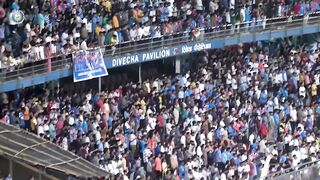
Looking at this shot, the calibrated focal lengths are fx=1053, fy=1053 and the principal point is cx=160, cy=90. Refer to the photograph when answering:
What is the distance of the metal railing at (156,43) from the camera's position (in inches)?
1008

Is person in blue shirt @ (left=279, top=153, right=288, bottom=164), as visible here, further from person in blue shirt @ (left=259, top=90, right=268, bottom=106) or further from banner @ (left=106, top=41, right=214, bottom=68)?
banner @ (left=106, top=41, right=214, bottom=68)

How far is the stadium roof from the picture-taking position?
20.7 metres

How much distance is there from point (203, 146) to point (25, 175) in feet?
20.8

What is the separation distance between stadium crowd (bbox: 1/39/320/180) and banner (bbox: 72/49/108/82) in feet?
1.75

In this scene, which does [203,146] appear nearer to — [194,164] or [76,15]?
[194,164]

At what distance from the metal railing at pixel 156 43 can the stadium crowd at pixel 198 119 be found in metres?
0.69

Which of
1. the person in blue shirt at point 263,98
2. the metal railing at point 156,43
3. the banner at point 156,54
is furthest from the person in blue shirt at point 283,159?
the metal railing at point 156,43

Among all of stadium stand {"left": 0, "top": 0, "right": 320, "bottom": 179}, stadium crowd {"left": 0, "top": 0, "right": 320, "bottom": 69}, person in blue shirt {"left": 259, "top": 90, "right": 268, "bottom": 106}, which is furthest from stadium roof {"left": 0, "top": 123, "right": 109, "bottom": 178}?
person in blue shirt {"left": 259, "top": 90, "right": 268, "bottom": 106}

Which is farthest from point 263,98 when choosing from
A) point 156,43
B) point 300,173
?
point 300,173

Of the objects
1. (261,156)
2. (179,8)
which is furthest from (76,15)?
(261,156)

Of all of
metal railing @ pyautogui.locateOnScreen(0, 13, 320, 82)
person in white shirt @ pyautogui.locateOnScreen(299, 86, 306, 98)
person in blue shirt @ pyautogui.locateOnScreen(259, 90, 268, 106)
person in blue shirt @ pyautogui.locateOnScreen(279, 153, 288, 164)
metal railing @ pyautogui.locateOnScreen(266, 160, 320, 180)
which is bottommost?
metal railing @ pyautogui.locateOnScreen(266, 160, 320, 180)

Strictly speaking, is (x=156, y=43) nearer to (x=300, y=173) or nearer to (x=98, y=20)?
(x=98, y=20)

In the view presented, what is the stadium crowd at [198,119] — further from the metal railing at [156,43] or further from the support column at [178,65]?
the metal railing at [156,43]

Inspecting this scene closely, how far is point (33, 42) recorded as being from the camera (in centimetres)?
2567
